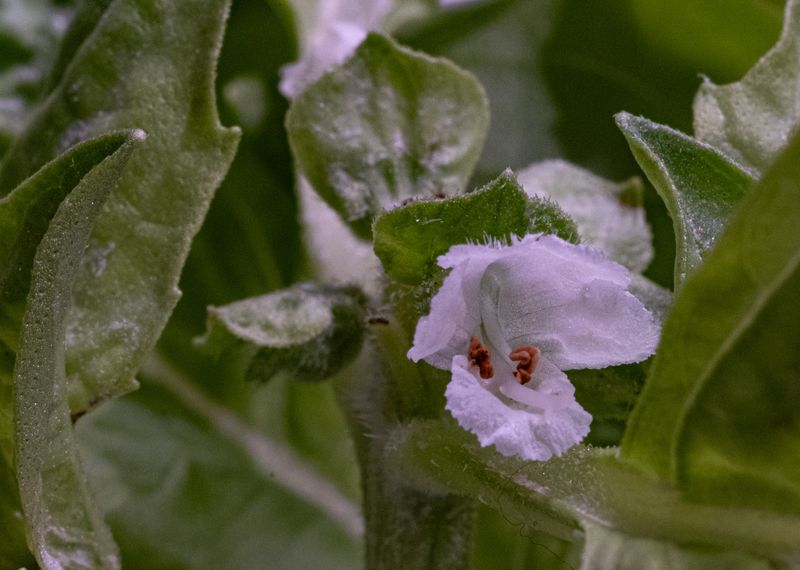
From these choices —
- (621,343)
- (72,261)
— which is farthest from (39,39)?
(621,343)

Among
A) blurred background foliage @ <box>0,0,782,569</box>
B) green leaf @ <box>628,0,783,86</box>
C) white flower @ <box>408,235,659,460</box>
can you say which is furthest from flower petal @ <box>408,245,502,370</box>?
green leaf @ <box>628,0,783,86</box>

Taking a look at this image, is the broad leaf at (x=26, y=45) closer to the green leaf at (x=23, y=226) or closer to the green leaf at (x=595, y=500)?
the green leaf at (x=23, y=226)

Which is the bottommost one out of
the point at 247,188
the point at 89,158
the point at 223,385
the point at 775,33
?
the point at 223,385

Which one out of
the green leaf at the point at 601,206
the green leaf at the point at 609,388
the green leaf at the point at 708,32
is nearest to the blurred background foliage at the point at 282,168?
the green leaf at the point at 708,32

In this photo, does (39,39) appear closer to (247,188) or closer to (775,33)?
(247,188)

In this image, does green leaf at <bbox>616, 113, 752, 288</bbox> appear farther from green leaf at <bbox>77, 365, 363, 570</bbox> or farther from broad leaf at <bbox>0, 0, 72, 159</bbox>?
broad leaf at <bbox>0, 0, 72, 159</bbox>
